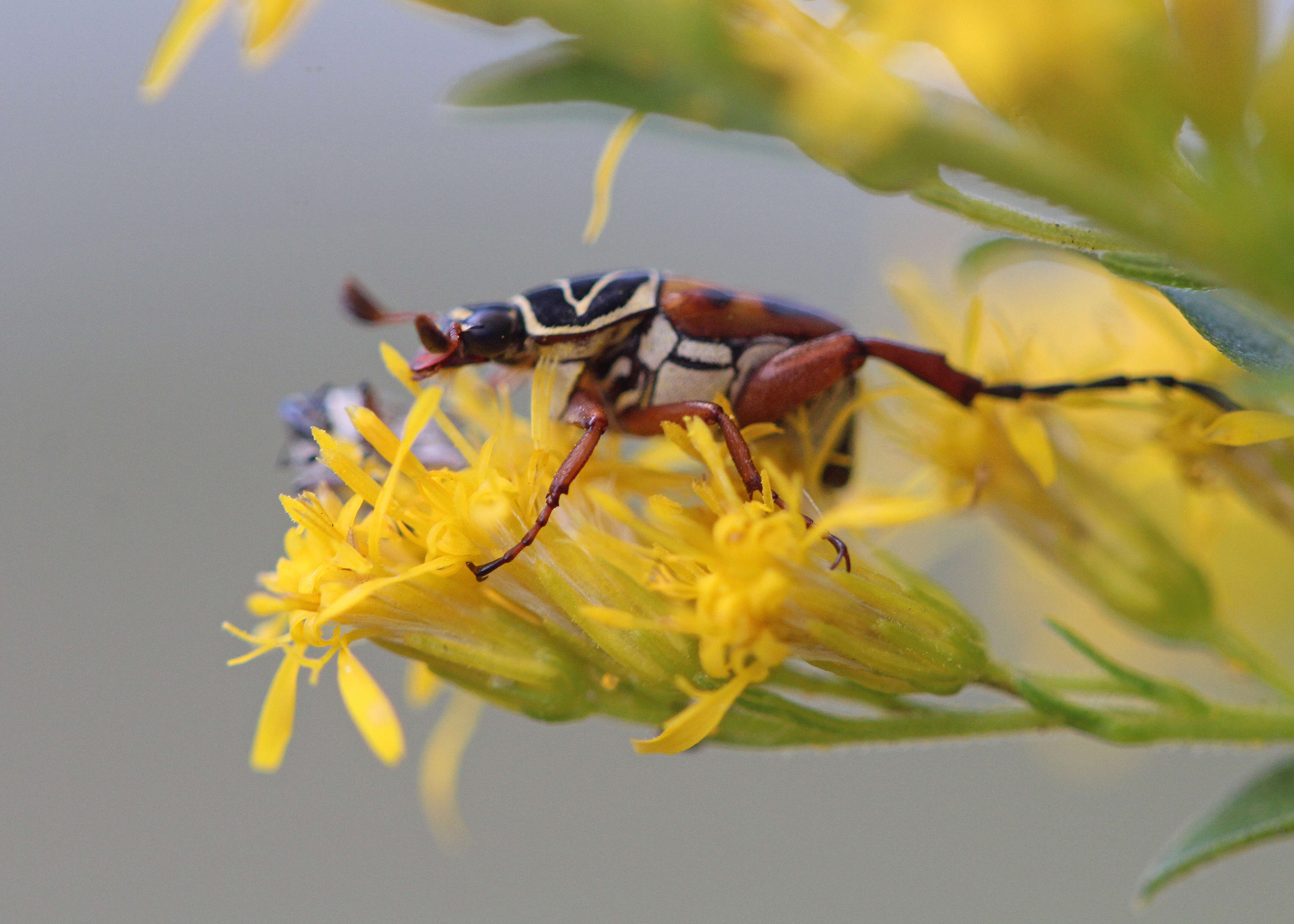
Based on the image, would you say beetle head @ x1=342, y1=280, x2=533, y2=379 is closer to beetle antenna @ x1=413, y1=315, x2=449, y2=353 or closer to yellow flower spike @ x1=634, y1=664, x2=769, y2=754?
beetle antenna @ x1=413, y1=315, x2=449, y2=353

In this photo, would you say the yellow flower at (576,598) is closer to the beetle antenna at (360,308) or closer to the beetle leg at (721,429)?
the beetle leg at (721,429)

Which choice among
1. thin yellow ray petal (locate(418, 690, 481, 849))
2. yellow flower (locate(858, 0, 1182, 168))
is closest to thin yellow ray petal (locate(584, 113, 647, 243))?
yellow flower (locate(858, 0, 1182, 168))

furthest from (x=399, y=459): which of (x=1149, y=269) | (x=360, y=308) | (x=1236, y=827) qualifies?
(x=1236, y=827)

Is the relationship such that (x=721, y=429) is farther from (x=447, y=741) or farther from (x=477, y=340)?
(x=447, y=741)

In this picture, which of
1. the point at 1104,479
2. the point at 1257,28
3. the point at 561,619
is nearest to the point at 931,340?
the point at 1104,479

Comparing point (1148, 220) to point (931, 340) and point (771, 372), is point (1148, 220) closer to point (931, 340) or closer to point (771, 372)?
point (771, 372)

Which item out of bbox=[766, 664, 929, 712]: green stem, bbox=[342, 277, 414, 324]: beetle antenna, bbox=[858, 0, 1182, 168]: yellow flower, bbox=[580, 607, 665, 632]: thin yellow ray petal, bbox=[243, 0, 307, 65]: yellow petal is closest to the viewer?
bbox=[858, 0, 1182, 168]: yellow flower

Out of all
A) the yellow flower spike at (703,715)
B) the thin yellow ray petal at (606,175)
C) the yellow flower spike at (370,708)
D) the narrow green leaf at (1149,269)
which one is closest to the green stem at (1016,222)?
the narrow green leaf at (1149,269)
